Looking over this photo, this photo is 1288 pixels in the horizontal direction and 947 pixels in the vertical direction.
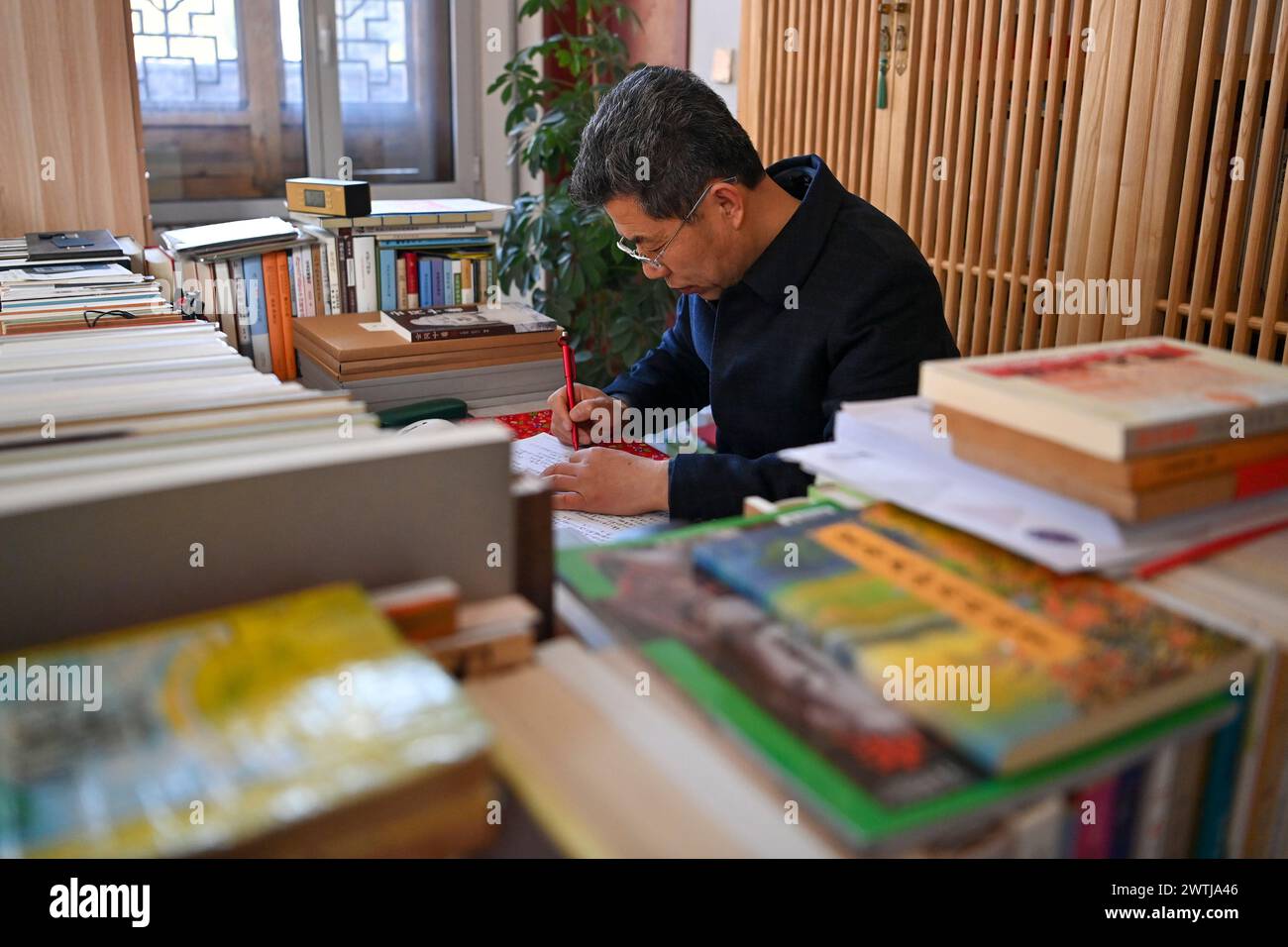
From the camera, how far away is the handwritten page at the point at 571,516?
63.9 inches

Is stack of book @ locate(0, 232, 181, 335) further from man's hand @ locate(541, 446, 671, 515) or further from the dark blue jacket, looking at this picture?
the dark blue jacket

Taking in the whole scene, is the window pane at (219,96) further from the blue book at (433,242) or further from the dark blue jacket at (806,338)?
the dark blue jacket at (806,338)

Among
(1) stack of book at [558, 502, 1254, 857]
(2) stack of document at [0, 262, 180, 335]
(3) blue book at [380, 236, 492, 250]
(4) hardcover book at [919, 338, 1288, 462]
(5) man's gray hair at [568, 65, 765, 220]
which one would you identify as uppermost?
(5) man's gray hair at [568, 65, 765, 220]

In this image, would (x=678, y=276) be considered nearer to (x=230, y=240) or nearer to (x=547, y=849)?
(x=230, y=240)

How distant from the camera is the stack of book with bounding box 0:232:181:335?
1648mm

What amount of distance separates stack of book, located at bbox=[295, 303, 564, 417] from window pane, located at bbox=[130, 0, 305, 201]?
2.30 metres

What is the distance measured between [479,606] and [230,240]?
1.70 m

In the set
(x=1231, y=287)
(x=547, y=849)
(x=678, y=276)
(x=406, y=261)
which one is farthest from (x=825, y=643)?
(x=406, y=261)

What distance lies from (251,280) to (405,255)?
0.35m

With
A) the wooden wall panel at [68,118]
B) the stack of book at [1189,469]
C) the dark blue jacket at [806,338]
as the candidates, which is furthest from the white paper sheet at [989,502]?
the wooden wall panel at [68,118]

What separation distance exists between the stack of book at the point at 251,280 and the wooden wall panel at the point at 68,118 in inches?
15.8

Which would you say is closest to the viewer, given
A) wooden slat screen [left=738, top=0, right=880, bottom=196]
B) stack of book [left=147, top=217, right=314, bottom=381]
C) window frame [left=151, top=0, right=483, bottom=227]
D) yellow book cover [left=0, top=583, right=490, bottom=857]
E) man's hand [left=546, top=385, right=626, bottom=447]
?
yellow book cover [left=0, top=583, right=490, bottom=857]

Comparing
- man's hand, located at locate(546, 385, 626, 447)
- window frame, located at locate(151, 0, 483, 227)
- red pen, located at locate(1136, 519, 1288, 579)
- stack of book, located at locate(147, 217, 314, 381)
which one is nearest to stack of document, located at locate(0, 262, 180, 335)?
stack of book, located at locate(147, 217, 314, 381)
